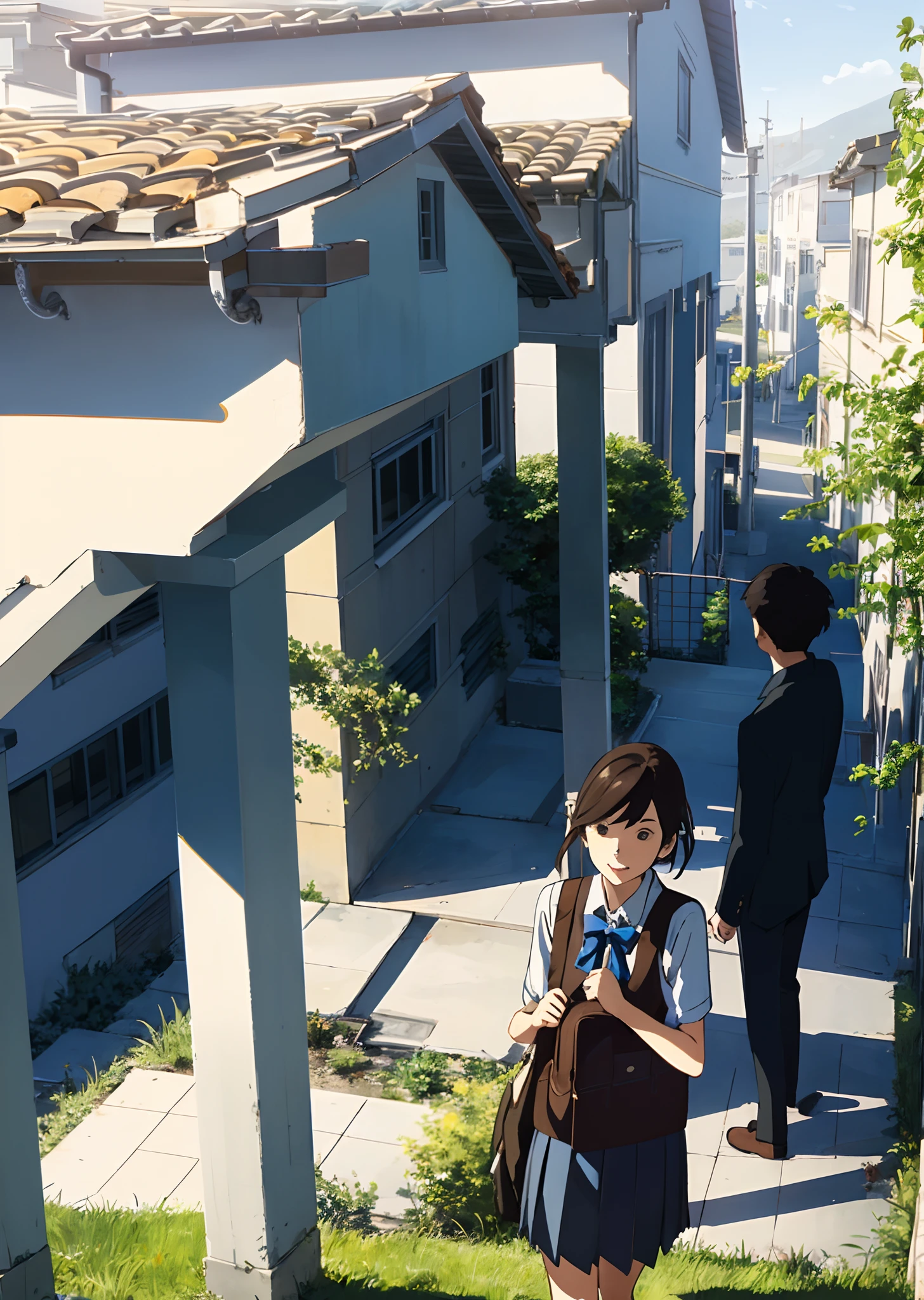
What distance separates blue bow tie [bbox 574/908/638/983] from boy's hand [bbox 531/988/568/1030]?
110mm

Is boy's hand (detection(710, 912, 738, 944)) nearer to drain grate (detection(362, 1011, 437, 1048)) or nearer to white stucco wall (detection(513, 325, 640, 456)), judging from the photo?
drain grate (detection(362, 1011, 437, 1048))

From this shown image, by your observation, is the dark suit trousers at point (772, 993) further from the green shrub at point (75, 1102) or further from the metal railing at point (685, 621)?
the metal railing at point (685, 621)

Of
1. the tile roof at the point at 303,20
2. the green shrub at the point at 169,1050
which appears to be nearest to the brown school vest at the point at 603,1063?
the green shrub at the point at 169,1050

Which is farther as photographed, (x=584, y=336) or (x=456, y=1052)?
(x=456, y=1052)

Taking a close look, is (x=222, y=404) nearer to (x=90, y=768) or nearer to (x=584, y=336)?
(x=584, y=336)

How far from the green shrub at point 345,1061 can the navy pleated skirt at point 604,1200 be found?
15.7 feet

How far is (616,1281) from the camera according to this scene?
164 inches

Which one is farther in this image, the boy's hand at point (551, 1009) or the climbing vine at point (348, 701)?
the climbing vine at point (348, 701)

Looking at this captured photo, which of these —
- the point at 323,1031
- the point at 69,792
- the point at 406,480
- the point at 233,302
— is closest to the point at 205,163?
the point at 233,302

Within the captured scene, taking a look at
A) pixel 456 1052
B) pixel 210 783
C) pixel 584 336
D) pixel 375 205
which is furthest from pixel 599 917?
pixel 456 1052

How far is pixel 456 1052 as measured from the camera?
883 cm

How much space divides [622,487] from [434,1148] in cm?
916

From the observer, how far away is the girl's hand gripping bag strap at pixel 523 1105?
3809 mm

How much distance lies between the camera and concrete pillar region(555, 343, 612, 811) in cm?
869
